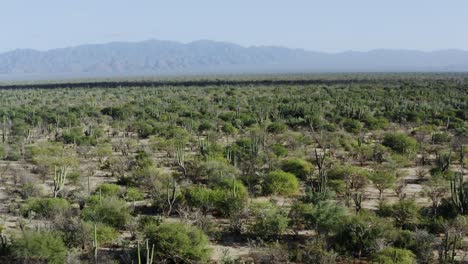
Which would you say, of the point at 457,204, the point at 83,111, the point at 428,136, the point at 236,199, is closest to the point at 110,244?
the point at 236,199

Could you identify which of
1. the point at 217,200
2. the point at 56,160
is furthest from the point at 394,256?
the point at 56,160

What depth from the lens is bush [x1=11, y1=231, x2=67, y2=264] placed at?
1200 cm

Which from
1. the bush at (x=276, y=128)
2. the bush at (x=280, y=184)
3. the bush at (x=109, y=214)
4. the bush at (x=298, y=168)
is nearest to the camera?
the bush at (x=109, y=214)

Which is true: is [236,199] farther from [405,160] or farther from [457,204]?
[405,160]

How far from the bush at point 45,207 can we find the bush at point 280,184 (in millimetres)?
7251

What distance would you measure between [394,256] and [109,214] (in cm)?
808

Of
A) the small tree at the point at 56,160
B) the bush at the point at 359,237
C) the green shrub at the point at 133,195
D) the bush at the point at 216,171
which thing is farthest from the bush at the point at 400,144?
the small tree at the point at 56,160

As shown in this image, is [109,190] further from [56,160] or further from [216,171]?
[56,160]

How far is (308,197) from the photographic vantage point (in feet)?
54.6

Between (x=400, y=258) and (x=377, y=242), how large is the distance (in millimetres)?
975

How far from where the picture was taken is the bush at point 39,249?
12.0 m

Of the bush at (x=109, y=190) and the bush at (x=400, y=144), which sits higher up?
the bush at (x=400, y=144)

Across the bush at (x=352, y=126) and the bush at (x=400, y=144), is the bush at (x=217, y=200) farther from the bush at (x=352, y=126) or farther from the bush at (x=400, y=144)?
the bush at (x=352, y=126)

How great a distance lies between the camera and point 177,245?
41.1 feet
